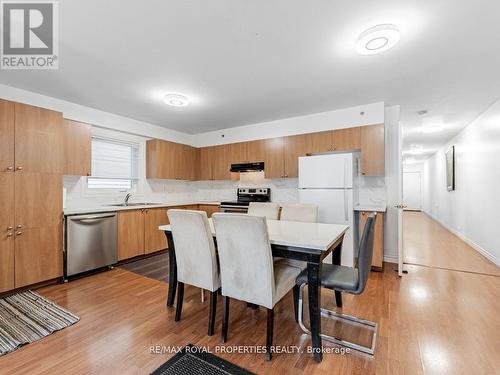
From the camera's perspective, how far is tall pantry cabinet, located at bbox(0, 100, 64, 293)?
258 centimetres

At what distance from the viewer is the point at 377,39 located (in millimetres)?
1908

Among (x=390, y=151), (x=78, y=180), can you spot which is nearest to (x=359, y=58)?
(x=390, y=151)

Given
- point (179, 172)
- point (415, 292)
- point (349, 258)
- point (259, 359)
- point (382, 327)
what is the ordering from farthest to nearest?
point (179, 172) → point (349, 258) → point (415, 292) → point (382, 327) → point (259, 359)

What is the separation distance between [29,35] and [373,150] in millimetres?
4053

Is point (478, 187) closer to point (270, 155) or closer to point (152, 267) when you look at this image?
point (270, 155)

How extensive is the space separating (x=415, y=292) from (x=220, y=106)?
3552 millimetres

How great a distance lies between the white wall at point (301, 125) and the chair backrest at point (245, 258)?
2905 mm

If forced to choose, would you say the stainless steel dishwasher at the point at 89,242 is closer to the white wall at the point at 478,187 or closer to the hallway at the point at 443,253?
the hallway at the point at 443,253

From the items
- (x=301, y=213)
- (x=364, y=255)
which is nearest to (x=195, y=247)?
(x=364, y=255)

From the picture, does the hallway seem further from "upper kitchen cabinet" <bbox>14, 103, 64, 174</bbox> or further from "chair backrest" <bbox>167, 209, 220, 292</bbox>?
"upper kitchen cabinet" <bbox>14, 103, 64, 174</bbox>

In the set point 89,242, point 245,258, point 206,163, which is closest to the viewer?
point 245,258

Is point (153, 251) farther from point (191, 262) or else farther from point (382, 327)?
point (382, 327)

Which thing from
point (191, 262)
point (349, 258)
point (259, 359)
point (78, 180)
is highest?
point (78, 180)

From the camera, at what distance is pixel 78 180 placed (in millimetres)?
3676
